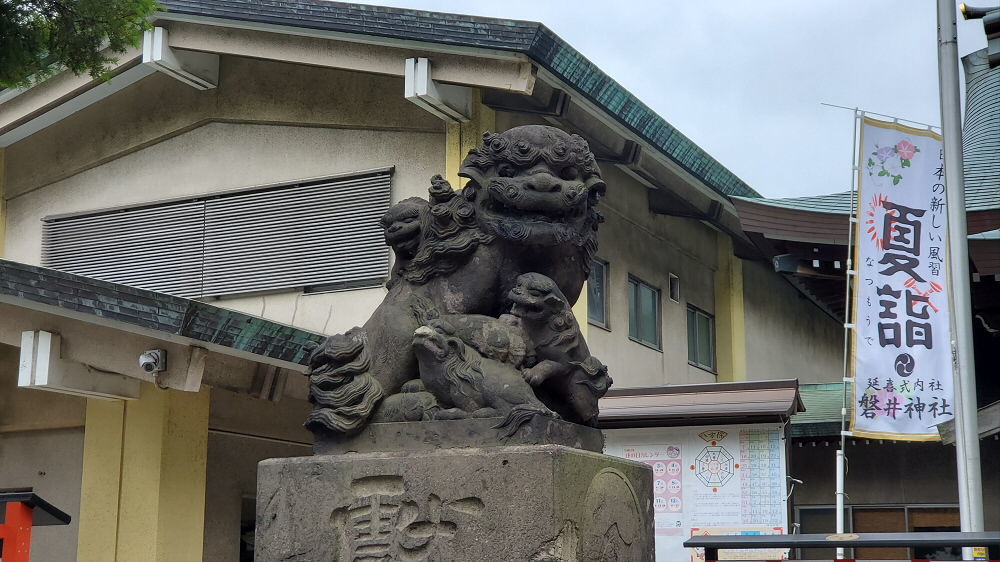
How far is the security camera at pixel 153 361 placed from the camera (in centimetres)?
984

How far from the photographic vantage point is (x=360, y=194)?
1324 cm

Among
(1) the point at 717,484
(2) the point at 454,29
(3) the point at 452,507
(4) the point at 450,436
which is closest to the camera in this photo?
(3) the point at 452,507

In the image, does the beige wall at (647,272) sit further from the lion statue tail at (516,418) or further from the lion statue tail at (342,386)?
the lion statue tail at (516,418)

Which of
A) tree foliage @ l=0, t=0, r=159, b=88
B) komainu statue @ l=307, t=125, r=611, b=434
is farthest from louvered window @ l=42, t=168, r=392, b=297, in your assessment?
komainu statue @ l=307, t=125, r=611, b=434

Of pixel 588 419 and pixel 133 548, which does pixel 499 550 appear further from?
pixel 133 548

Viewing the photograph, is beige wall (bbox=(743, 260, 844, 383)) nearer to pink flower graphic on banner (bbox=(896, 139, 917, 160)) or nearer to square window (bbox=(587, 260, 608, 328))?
square window (bbox=(587, 260, 608, 328))

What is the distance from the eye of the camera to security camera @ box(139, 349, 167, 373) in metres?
9.84

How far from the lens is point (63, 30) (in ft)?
27.8

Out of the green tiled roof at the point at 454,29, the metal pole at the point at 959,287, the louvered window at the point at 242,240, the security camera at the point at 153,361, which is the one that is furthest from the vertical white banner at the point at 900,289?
the security camera at the point at 153,361

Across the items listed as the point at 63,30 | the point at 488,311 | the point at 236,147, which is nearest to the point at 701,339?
the point at 236,147

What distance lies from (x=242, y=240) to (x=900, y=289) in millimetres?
6919

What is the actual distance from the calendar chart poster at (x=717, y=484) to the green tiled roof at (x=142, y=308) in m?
3.41

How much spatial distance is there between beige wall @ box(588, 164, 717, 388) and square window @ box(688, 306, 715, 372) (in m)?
0.12

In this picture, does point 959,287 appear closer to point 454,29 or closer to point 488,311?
point 454,29
